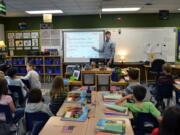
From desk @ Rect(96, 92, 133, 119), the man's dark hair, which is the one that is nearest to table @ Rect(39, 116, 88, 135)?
desk @ Rect(96, 92, 133, 119)

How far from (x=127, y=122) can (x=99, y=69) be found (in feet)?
9.57

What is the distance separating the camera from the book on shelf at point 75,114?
7.94 feet

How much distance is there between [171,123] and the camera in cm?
155

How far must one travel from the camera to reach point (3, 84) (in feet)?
10.5

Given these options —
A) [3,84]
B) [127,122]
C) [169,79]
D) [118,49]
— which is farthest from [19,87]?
[118,49]

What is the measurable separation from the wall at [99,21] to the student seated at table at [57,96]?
5.59 meters

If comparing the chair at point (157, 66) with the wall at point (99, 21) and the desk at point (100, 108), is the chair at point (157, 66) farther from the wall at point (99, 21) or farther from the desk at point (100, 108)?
the desk at point (100, 108)

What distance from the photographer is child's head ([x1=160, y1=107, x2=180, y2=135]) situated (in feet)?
5.04

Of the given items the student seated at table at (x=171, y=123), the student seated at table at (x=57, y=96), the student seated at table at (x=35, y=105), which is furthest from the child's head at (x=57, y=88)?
the student seated at table at (x=171, y=123)

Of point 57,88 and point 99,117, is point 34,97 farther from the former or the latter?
point 99,117

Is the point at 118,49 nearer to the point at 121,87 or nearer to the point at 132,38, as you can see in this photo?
the point at 132,38

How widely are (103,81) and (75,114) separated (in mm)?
2588

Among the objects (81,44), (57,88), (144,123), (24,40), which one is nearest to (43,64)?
(24,40)

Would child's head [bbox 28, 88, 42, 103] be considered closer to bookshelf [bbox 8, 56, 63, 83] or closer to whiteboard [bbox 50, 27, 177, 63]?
bookshelf [bbox 8, 56, 63, 83]
